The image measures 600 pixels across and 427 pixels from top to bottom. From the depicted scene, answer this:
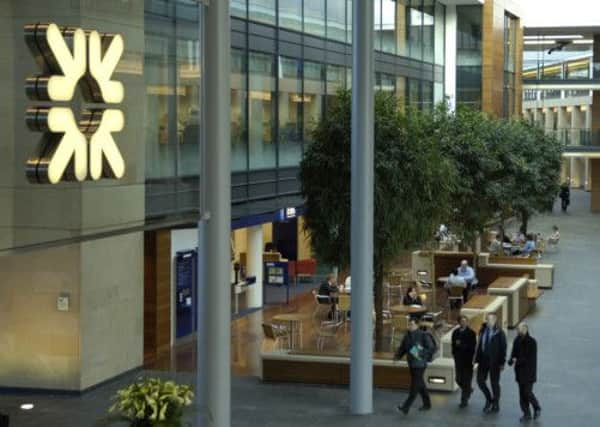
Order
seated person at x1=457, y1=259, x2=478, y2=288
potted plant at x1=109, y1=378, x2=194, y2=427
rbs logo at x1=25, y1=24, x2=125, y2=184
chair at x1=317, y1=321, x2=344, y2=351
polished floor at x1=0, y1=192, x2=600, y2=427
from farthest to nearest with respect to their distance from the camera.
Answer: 1. seated person at x1=457, y1=259, x2=478, y2=288
2. chair at x1=317, y1=321, x2=344, y2=351
3. polished floor at x1=0, y1=192, x2=600, y2=427
4. rbs logo at x1=25, y1=24, x2=125, y2=184
5. potted plant at x1=109, y1=378, x2=194, y2=427

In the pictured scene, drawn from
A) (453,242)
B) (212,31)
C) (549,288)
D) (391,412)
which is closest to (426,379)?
(391,412)

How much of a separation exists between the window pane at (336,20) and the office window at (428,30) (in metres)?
13.1

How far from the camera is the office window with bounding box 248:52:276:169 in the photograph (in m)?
27.9

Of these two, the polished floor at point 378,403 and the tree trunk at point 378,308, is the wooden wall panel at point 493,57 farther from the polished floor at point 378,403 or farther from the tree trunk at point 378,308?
the tree trunk at point 378,308

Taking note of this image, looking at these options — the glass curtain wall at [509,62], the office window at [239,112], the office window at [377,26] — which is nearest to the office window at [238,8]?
the office window at [239,112]

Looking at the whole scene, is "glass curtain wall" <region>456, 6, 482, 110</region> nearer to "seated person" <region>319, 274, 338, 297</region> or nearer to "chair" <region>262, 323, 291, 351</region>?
"seated person" <region>319, 274, 338, 297</region>

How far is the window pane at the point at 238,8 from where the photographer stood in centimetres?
2623

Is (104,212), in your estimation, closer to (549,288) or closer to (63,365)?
(63,365)

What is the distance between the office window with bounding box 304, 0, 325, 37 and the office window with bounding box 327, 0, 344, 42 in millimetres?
570

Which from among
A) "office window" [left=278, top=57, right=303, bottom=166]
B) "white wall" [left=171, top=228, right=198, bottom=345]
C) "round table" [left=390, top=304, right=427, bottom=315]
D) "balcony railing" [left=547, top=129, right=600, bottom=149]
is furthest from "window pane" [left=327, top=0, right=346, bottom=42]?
"balcony railing" [left=547, top=129, right=600, bottom=149]

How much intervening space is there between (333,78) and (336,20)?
1.62 meters

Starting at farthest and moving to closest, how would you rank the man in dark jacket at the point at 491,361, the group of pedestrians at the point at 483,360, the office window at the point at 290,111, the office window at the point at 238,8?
1. the office window at the point at 290,111
2. the office window at the point at 238,8
3. the man in dark jacket at the point at 491,361
4. the group of pedestrians at the point at 483,360

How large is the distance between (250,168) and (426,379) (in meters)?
9.97

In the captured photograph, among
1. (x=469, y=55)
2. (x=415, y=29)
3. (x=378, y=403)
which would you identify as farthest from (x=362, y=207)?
(x=469, y=55)
